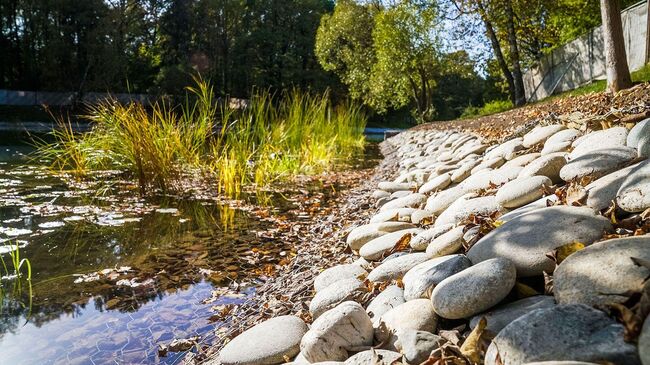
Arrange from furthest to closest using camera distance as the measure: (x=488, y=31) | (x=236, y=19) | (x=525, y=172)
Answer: (x=236, y=19)
(x=488, y=31)
(x=525, y=172)

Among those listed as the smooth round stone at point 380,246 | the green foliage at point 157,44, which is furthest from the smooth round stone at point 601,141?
the green foliage at point 157,44

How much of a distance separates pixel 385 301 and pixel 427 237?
54 cm

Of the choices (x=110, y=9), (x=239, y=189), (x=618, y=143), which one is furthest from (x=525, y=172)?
(x=110, y=9)

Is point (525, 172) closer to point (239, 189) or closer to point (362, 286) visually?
point (362, 286)

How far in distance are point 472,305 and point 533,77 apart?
16206mm

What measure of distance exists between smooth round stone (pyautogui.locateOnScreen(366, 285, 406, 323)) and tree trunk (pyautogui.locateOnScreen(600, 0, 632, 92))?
497cm

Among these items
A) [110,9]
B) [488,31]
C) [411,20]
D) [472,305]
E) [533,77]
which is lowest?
[472,305]

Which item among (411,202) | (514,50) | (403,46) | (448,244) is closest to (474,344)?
(448,244)

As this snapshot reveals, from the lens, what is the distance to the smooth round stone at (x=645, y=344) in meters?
0.87

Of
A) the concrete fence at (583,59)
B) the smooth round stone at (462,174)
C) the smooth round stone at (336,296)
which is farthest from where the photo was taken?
the concrete fence at (583,59)

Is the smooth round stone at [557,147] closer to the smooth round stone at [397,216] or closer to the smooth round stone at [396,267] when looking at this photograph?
the smooth round stone at [397,216]

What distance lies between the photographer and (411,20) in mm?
17422

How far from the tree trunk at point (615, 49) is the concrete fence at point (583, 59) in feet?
12.1

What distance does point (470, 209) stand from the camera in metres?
2.31
